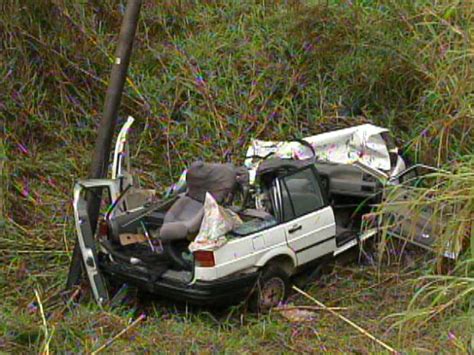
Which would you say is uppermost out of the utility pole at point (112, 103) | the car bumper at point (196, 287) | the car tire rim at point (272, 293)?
the utility pole at point (112, 103)

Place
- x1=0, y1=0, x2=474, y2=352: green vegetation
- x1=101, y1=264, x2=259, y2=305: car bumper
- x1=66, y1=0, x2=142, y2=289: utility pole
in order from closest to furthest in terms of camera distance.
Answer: x1=101, y1=264, x2=259, y2=305: car bumper, x1=66, y1=0, x2=142, y2=289: utility pole, x1=0, y1=0, x2=474, y2=352: green vegetation

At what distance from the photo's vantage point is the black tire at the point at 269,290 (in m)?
6.53

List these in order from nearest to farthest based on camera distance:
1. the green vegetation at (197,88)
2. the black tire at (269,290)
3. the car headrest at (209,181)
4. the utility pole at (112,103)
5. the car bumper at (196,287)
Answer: the car bumper at (196,287) < the black tire at (269,290) < the car headrest at (209,181) < the utility pole at (112,103) < the green vegetation at (197,88)

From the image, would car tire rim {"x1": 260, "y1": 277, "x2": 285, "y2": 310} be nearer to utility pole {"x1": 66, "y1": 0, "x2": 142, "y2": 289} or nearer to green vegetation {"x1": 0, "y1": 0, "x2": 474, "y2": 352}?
green vegetation {"x1": 0, "y1": 0, "x2": 474, "y2": 352}

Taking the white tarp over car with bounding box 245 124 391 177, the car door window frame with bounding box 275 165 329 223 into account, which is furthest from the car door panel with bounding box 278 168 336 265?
the white tarp over car with bounding box 245 124 391 177

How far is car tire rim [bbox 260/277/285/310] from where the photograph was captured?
6.58m

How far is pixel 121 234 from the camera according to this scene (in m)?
6.71

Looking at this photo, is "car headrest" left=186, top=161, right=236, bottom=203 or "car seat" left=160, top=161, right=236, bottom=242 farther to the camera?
"car headrest" left=186, top=161, right=236, bottom=203

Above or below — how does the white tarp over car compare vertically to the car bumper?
above

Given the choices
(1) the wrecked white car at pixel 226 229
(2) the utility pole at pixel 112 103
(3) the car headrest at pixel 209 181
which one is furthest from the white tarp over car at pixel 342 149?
(2) the utility pole at pixel 112 103

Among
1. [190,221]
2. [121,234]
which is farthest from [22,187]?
[190,221]

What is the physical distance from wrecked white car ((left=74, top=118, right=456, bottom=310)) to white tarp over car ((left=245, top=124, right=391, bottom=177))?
1.03ft

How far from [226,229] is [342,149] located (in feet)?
8.44

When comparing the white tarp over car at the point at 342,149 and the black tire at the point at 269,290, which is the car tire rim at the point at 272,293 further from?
the white tarp over car at the point at 342,149
